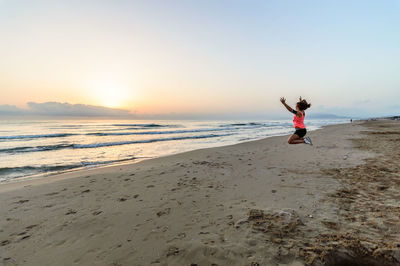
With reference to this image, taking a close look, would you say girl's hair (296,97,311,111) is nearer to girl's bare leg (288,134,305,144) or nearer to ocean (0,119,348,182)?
girl's bare leg (288,134,305,144)

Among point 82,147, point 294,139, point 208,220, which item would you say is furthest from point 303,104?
point 82,147

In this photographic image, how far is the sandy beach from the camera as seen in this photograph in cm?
284

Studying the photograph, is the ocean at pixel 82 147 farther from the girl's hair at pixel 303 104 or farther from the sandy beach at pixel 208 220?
the girl's hair at pixel 303 104

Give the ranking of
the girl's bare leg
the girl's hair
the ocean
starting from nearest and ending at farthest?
the girl's hair
the girl's bare leg
the ocean

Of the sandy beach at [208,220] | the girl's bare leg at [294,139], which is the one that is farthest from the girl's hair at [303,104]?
the sandy beach at [208,220]

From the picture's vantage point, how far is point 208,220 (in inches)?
151

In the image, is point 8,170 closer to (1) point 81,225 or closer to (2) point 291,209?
(1) point 81,225

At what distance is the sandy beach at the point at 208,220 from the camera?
2838 millimetres

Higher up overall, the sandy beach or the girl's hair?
the girl's hair

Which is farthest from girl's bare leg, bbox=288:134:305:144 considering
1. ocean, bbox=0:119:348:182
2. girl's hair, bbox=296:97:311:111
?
ocean, bbox=0:119:348:182

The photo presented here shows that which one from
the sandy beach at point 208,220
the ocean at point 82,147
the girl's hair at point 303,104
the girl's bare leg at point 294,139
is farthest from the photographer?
the ocean at point 82,147

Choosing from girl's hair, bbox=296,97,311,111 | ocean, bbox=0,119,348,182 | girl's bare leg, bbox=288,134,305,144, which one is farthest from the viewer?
ocean, bbox=0,119,348,182

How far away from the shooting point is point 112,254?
295cm

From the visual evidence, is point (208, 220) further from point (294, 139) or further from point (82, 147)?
point (82, 147)
